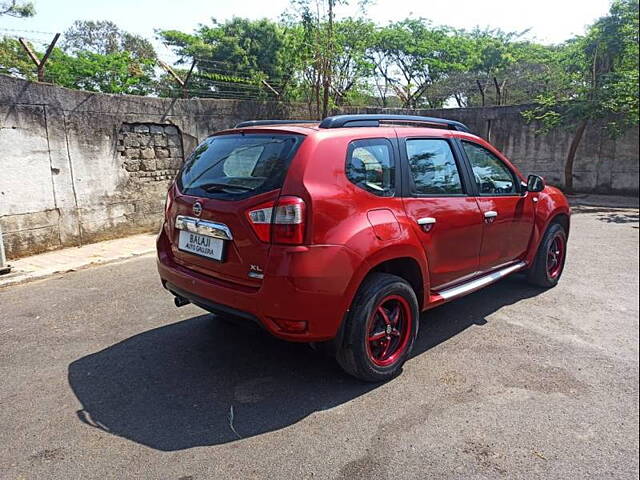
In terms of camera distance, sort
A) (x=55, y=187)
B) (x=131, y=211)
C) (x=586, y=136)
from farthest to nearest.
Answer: (x=586, y=136) → (x=131, y=211) → (x=55, y=187)

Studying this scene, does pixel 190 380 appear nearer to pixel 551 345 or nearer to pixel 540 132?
pixel 551 345

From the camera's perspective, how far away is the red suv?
104 inches

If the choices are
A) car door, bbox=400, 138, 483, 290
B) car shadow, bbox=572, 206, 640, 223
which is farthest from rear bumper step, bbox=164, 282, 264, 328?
car shadow, bbox=572, 206, 640, 223

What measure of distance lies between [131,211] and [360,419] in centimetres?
633

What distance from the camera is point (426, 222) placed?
10.6ft

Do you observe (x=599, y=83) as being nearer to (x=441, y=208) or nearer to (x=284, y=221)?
(x=441, y=208)

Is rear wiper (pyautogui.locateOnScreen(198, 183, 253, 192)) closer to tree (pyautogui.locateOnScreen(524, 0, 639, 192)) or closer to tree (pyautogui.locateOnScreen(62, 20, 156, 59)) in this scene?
tree (pyautogui.locateOnScreen(524, 0, 639, 192))

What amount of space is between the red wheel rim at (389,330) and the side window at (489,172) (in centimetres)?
140

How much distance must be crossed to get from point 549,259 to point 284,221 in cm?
368

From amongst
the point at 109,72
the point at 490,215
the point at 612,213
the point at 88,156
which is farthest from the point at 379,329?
the point at 612,213

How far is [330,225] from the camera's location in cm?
268

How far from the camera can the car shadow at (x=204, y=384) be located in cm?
255

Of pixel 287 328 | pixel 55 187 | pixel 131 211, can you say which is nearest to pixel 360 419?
pixel 287 328

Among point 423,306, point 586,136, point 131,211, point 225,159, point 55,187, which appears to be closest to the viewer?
point 225,159
